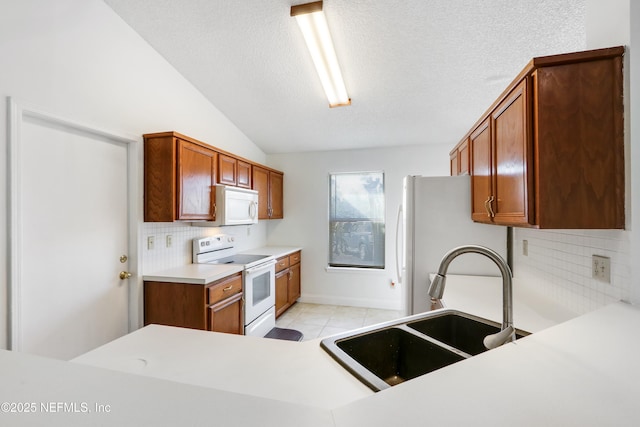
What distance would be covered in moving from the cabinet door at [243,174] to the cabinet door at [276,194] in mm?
647

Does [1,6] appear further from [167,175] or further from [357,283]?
[357,283]

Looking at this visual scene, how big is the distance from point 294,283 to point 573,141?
12.0ft

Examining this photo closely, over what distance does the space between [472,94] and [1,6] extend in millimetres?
3448

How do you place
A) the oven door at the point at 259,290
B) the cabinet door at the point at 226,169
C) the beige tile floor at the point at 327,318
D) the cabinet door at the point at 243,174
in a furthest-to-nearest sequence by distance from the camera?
the beige tile floor at the point at 327,318, the cabinet door at the point at 243,174, the cabinet door at the point at 226,169, the oven door at the point at 259,290

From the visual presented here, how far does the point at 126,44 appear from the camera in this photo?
7.25 ft

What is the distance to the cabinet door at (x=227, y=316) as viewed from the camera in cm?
229

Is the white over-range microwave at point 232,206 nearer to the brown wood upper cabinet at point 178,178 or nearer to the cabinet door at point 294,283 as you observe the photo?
the brown wood upper cabinet at point 178,178

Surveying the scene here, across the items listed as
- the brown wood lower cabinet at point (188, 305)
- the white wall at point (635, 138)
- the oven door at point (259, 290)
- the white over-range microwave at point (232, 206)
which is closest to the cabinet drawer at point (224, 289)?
the brown wood lower cabinet at point (188, 305)

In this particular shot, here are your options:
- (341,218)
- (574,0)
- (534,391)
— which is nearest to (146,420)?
(534,391)

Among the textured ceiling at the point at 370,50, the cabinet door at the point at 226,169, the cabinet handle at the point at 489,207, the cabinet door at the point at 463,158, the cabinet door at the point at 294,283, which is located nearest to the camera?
the cabinet handle at the point at 489,207

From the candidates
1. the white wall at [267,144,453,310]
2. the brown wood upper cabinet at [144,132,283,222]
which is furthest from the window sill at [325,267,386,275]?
the brown wood upper cabinet at [144,132,283,222]

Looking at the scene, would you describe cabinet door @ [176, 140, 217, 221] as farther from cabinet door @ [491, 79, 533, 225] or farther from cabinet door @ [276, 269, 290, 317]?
cabinet door @ [491, 79, 533, 225]

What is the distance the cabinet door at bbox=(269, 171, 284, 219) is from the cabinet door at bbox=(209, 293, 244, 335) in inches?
67.9

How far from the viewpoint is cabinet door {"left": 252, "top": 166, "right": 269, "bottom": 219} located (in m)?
3.69
